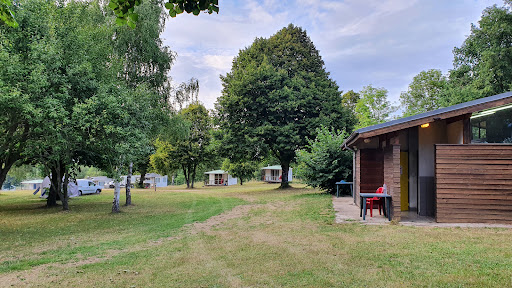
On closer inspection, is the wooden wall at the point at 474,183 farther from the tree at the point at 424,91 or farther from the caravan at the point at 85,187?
the tree at the point at 424,91

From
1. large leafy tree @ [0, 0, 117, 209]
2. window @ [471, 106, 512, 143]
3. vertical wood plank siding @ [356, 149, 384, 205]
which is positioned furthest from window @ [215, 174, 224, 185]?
window @ [471, 106, 512, 143]

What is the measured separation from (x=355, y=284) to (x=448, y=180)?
222 inches

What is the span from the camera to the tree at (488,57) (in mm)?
25047

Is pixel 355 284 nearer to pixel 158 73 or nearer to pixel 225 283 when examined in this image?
pixel 225 283

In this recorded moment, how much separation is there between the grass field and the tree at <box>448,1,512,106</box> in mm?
22643

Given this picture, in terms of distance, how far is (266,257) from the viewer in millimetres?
5617

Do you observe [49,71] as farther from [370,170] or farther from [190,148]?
[190,148]

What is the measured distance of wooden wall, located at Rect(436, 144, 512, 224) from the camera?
8086 millimetres

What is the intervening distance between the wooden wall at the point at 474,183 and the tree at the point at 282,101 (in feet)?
50.4

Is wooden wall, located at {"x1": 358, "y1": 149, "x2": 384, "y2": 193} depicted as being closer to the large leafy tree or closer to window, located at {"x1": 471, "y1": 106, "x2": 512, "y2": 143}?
window, located at {"x1": 471, "y1": 106, "x2": 512, "y2": 143}

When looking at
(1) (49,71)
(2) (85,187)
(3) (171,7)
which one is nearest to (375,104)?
(2) (85,187)

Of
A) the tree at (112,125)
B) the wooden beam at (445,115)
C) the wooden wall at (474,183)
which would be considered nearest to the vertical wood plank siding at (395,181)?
the wooden beam at (445,115)

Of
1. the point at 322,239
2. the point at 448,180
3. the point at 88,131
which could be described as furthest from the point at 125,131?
the point at 448,180

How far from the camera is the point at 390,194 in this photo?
873 centimetres
